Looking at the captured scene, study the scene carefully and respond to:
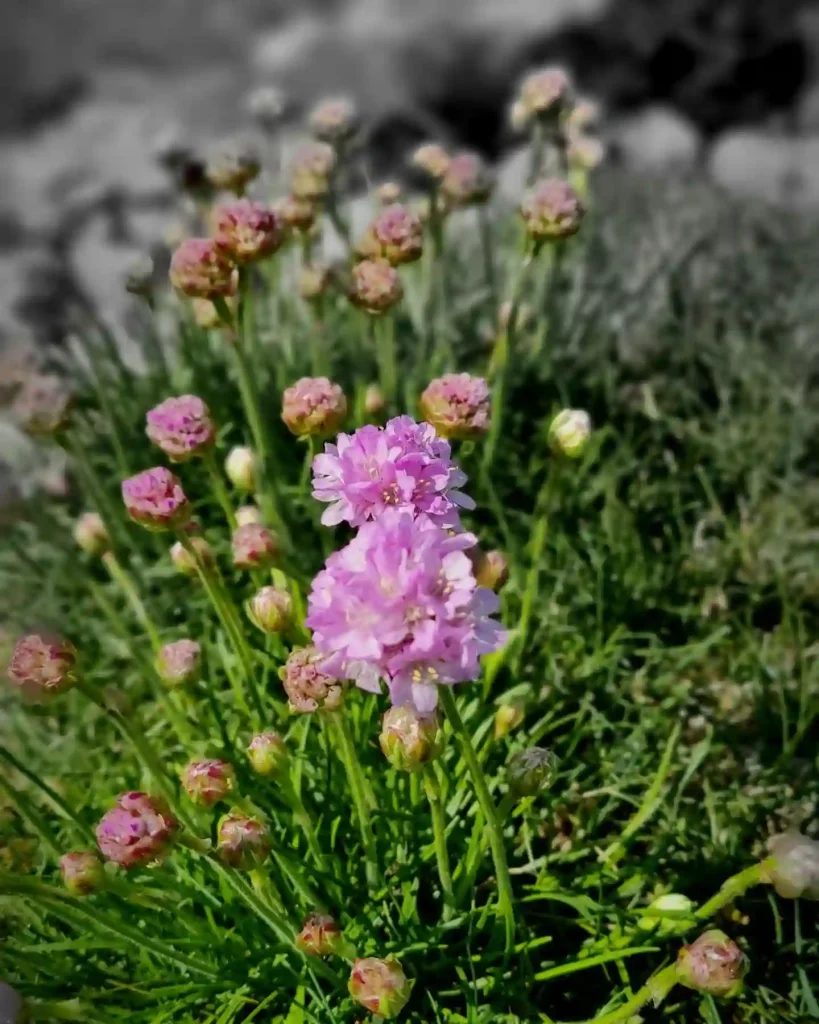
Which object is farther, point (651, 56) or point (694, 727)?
point (651, 56)

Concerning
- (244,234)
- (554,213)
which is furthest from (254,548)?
(554,213)

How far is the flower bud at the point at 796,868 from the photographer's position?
30.0 inches

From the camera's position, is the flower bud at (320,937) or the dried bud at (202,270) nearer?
the flower bud at (320,937)

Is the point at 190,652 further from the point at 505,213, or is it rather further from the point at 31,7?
the point at 31,7

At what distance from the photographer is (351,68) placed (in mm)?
3775

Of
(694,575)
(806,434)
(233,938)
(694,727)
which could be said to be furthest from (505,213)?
(233,938)

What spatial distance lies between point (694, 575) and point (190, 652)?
74 cm

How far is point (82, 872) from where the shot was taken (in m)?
0.80

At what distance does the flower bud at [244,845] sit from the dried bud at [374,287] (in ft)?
1.81

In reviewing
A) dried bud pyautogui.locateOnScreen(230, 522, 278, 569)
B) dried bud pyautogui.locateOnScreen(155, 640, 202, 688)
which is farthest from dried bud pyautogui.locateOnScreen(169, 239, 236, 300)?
dried bud pyautogui.locateOnScreen(155, 640, 202, 688)

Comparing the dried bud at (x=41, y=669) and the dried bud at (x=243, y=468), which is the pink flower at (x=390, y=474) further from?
the dried bud at (x=243, y=468)

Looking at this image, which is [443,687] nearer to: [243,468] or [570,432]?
[570,432]

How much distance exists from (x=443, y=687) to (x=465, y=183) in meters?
0.95

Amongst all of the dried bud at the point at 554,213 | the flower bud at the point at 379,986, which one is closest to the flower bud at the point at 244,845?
the flower bud at the point at 379,986
